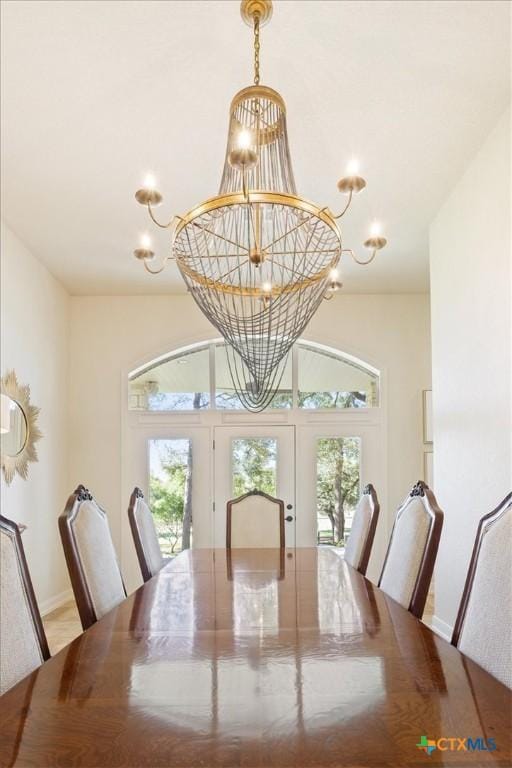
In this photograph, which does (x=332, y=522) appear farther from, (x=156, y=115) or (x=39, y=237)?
(x=156, y=115)

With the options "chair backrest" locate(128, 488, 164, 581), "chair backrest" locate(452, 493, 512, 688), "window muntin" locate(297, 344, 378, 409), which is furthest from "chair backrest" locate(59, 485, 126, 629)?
"window muntin" locate(297, 344, 378, 409)

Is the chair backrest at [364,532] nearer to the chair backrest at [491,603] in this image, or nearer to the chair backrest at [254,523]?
the chair backrest at [254,523]

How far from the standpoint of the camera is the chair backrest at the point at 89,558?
6.58 ft

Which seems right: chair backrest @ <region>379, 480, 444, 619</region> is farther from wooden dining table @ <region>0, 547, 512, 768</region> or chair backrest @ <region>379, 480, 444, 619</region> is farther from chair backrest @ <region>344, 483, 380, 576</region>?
chair backrest @ <region>344, 483, 380, 576</region>

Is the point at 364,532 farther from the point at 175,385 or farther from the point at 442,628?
the point at 175,385

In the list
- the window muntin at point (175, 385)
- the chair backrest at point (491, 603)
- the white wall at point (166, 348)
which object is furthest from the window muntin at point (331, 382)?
the chair backrest at point (491, 603)

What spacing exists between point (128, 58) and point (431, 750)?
259 centimetres

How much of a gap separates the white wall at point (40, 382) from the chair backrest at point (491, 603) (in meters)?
3.32

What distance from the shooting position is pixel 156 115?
279cm

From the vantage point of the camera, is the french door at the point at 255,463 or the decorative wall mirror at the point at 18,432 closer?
the decorative wall mirror at the point at 18,432

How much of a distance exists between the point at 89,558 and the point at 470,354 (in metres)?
2.44

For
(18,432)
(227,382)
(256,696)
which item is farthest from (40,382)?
(256,696)

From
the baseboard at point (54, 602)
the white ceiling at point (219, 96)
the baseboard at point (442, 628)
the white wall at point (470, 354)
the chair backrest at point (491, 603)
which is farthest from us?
the baseboard at point (54, 602)

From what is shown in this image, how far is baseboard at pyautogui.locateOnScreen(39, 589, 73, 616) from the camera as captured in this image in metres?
4.69
